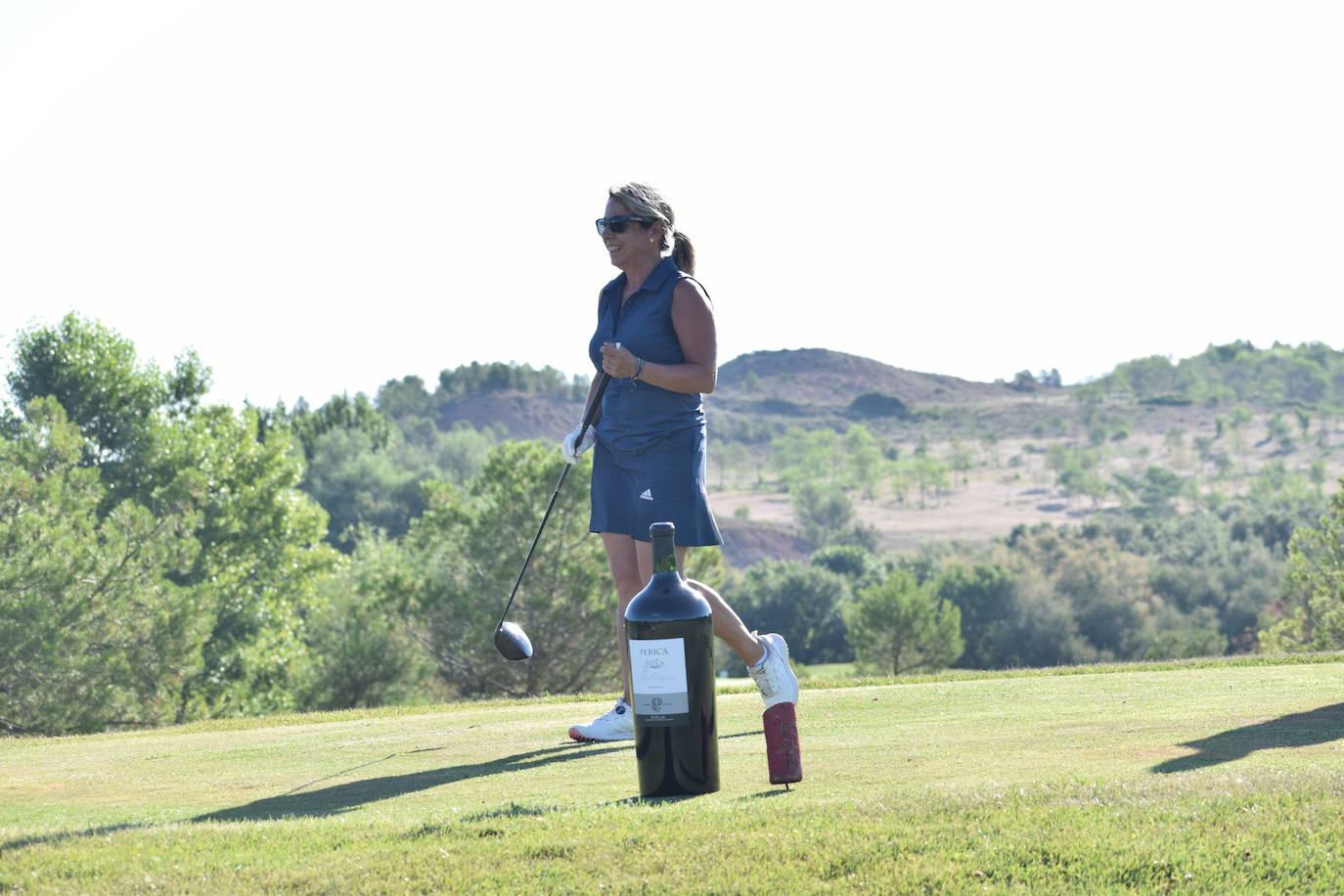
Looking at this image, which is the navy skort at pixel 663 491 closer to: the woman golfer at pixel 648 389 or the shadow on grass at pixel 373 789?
the woman golfer at pixel 648 389

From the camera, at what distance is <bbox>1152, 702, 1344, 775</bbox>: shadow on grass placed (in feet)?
17.8

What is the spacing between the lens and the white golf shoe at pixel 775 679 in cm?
522

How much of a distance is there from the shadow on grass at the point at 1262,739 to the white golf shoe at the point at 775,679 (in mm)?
1380

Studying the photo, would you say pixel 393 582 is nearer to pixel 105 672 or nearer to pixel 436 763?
pixel 105 672

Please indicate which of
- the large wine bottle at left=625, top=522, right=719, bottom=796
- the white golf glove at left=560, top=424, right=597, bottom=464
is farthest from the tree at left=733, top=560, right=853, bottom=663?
the large wine bottle at left=625, top=522, right=719, bottom=796

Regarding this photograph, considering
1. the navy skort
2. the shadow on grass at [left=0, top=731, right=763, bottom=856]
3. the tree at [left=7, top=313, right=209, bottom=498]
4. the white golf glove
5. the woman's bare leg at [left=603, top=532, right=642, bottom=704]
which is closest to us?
the shadow on grass at [left=0, top=731, right=763, bottom=856]

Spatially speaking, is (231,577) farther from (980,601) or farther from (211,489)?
(980,601)

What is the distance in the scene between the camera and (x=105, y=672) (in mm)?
33531

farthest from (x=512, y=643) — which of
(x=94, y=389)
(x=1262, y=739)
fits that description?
(x=94, y=389)

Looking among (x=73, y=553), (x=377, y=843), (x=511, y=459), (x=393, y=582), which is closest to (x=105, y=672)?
(x=73, y=553)

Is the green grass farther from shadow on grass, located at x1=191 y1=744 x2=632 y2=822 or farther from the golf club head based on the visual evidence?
the golf club head

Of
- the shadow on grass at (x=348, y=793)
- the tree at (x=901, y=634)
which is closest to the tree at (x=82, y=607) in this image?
the shadow on grass at (x=348, y=793)

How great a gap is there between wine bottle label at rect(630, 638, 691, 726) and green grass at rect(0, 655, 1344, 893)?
300mm

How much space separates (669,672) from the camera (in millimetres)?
4746
